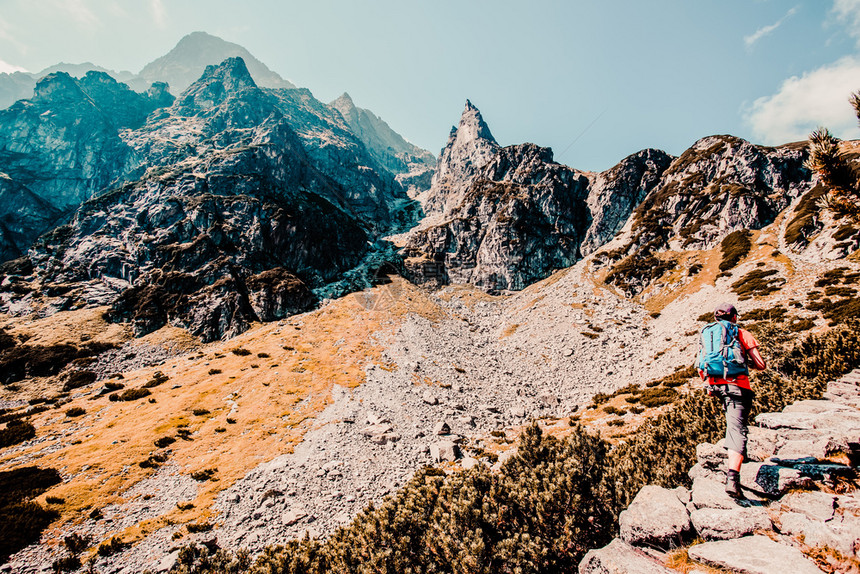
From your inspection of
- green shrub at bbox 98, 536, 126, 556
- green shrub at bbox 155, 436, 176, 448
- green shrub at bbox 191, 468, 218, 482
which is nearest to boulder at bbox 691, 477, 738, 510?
green shrub at bbox 98, 536, 126, 556

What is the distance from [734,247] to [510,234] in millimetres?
75003

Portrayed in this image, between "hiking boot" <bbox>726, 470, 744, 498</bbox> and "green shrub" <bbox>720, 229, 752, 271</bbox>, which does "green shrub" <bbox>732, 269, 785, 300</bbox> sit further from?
"hiking boot" <bbox>726, 470, 744, 498</bbox>

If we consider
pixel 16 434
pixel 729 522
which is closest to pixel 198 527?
pixel 729 522

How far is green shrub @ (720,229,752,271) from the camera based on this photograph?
74500 millimetres

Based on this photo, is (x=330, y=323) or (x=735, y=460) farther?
(x=330, y=323)

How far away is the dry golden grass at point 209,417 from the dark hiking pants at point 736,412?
35.5 metres

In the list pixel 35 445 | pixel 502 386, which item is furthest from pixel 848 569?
pixel 35 445

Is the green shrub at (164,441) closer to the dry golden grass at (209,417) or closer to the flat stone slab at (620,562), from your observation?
the dry golden grass at (209,417)

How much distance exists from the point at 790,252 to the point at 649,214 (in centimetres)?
5561

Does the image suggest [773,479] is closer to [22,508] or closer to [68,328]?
[22,508]

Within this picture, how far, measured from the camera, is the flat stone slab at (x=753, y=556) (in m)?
6.02

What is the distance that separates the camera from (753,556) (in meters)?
6.53

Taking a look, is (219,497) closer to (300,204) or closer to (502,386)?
(502,386)

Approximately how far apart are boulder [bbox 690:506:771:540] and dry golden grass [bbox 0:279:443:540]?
3403cm
